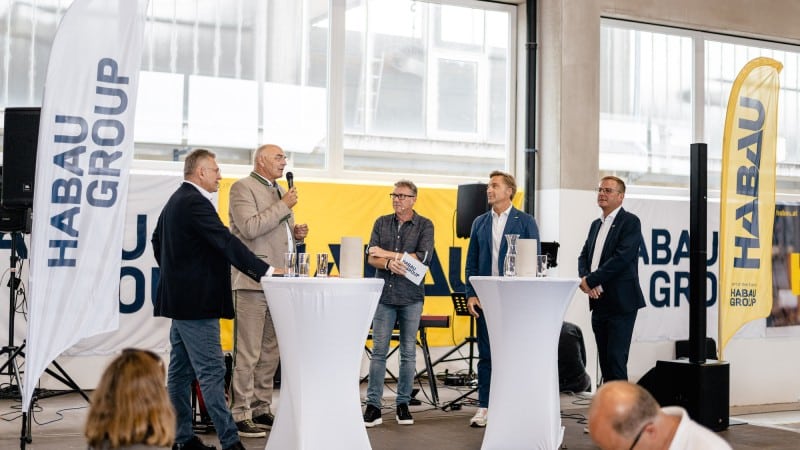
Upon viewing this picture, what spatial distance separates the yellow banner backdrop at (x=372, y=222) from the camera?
749 cm

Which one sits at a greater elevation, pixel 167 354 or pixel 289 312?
pixel 289 312

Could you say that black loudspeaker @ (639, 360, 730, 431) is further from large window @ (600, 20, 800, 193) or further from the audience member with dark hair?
the audience member with dark hair

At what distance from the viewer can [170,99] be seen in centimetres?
746

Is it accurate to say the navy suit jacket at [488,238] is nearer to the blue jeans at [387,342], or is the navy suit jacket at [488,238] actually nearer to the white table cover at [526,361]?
the blue jeans at [387,342]

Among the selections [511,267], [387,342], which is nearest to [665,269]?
[387,342]

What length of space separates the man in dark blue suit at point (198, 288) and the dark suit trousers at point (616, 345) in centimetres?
219

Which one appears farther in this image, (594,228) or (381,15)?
(381,15)

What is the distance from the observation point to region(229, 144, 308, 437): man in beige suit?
5020 mm

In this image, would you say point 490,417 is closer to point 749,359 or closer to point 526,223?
point 526,223

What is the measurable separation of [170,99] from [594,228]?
3763 millimetres

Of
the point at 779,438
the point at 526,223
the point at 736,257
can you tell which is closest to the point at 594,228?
the point at 526,223

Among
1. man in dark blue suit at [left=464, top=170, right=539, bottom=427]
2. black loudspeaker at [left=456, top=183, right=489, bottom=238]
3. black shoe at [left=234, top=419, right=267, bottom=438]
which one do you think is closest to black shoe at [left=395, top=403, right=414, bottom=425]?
man in dark blue suit at [left=464, top=170, right=539, bottom=427]

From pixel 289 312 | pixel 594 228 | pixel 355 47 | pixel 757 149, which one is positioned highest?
pixel 355 47

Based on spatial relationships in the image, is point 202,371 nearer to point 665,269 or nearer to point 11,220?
point 11,220
